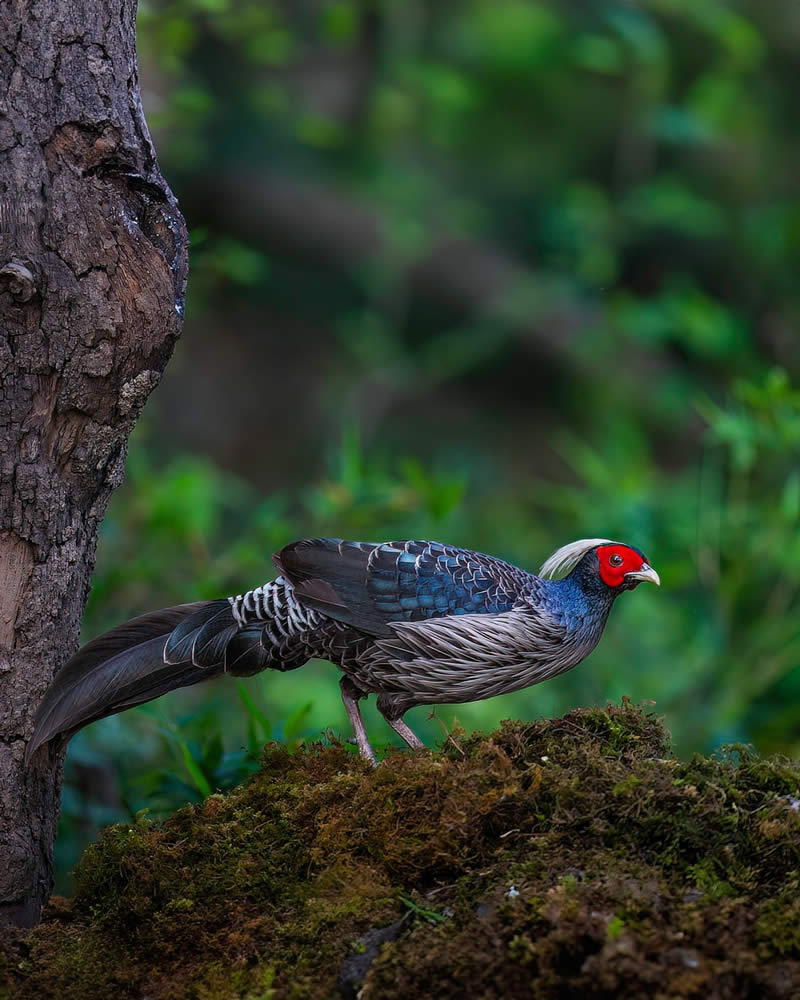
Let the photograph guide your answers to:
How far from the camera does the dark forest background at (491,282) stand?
6.25m

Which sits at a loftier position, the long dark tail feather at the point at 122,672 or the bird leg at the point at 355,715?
the long dark tail feather at the point at 122,672

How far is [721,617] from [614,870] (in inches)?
133

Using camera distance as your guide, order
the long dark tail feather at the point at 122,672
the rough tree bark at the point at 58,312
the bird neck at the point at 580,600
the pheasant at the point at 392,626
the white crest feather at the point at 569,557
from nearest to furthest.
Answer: the rough tree bark at the point at 58,312 < the long dark tail feather at the point at 122,672 < the pheasant at the point at 392,626 < the bird neck at the point at 580,600 < the white crest feather at the point at 569,557

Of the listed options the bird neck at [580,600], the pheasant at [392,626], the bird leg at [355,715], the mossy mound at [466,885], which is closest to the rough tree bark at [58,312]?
the pheasant at [392,626]

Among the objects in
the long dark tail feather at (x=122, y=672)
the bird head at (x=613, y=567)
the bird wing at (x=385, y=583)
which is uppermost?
the bird head at (x=613, y=567)

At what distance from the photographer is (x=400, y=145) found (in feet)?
31.3

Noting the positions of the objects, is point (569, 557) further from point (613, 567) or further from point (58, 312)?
point (58, 312)

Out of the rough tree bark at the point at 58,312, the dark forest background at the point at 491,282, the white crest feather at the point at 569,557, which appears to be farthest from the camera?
the dark forest background at the point at 491,282

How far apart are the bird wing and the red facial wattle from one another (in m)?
0.27

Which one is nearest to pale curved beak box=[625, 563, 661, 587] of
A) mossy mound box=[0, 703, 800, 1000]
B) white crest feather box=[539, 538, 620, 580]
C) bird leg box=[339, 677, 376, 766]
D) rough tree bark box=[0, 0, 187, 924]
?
white crest feather box=[539, 538, 620, 580]

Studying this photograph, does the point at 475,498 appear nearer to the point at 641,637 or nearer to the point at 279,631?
the point at 641,637

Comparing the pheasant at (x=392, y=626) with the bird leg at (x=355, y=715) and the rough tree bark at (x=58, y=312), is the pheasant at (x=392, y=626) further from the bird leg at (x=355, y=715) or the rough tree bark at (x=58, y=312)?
the rough tree bark at (x=58, y=312)

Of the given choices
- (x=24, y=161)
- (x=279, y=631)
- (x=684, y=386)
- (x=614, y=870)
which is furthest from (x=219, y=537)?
(x=614, y=870)

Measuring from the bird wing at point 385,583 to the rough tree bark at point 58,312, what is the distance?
2.18ft
